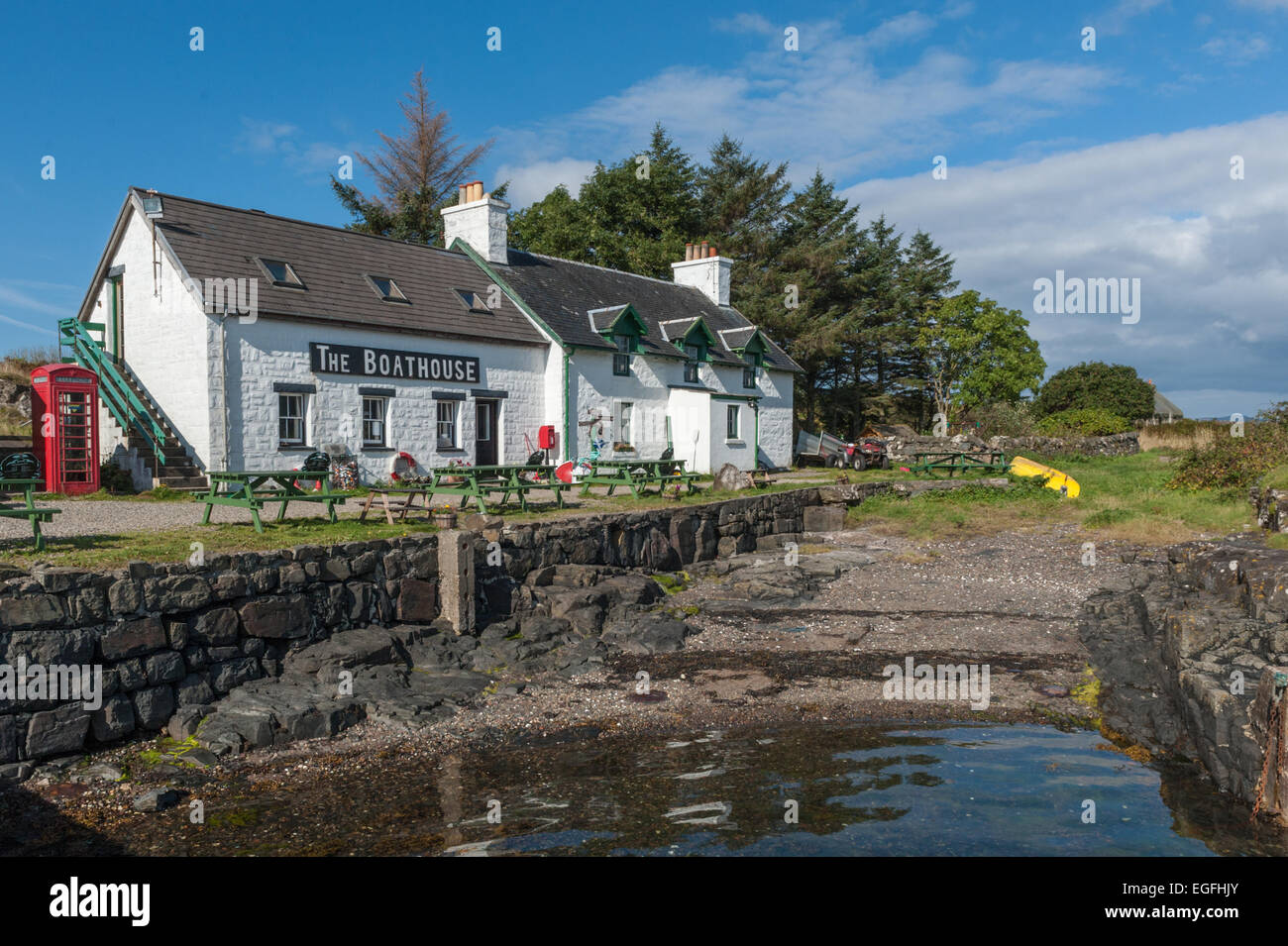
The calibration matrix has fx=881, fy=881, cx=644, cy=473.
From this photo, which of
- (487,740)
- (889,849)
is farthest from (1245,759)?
(487,740)

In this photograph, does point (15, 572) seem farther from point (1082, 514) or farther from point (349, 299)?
point (1082, 514)

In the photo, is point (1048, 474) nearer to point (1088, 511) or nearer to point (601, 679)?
point (1088, 511)

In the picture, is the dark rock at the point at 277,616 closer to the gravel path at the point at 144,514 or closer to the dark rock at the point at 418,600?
the dark rock at the point at 418,600

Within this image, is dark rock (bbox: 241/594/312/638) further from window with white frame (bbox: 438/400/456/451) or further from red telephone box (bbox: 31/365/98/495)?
window with white frame (bbox: 438/400/456/451)

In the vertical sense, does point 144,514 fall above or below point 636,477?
below

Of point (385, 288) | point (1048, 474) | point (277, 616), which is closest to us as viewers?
point (277, 616)

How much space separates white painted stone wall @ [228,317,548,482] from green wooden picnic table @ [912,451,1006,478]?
481 inches

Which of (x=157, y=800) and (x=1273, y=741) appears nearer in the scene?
(x=1273, y=741)

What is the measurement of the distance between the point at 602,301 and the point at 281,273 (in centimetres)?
1092

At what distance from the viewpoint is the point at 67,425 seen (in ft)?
55.8

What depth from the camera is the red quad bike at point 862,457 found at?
1320 inches

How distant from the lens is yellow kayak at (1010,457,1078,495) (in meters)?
24.5

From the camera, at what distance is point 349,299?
21000mm

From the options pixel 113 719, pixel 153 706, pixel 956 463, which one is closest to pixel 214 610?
pixel 153 706
